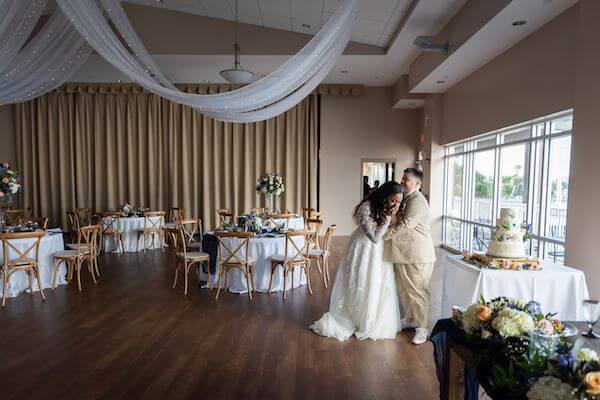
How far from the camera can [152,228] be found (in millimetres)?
8406

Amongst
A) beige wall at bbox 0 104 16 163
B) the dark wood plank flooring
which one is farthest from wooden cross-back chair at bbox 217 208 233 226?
beige wall at bbox 0 104 16 163

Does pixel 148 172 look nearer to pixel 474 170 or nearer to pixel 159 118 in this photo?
pixel 159 118

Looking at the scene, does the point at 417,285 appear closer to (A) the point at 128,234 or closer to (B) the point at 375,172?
(A) the point at 128,234

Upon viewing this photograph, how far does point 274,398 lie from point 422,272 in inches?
74.5

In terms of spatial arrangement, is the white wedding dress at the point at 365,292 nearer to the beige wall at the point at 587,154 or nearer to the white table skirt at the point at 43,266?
the beige wall at the point at 587,154

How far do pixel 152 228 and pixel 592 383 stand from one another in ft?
27.3

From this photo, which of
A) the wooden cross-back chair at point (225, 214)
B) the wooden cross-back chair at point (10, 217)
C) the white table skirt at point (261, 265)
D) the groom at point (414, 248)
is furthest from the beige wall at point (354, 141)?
the wooden cross-back chair at point (10, 217)

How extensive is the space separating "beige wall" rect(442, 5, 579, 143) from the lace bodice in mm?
2919

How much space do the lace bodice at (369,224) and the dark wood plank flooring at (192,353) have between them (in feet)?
3.47

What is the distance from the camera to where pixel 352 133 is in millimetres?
10781

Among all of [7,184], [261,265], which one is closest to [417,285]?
[261,265]

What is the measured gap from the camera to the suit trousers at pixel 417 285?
3830 mm

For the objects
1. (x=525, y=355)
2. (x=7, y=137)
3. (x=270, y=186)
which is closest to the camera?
(x=525, y=355)

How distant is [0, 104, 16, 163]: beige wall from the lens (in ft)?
35.8
